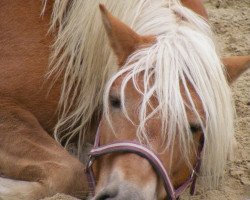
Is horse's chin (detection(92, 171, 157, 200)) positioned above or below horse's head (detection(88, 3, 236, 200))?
below

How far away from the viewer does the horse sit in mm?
2064

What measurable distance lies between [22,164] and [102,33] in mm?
610

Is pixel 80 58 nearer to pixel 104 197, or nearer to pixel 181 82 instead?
pixel 181 82

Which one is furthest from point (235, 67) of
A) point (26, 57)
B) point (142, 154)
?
point (26, 57)

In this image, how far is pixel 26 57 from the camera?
2604 millimetres

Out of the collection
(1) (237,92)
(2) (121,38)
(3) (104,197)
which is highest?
(2) (121,38)

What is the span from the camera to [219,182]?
262 centimetres

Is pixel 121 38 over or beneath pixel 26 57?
over

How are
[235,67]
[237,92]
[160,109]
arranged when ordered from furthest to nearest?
[237,92] → [235,67] → [160,109]

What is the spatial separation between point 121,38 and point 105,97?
0.21 meters

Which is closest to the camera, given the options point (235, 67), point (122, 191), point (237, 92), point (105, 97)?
point (122, 191)

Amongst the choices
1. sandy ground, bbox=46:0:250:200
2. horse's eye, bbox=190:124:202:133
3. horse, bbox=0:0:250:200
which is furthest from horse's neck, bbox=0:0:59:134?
horse's eye, bbox=190:124:202:133

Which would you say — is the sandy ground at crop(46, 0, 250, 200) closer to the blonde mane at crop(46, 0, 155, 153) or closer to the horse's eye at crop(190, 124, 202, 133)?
the blonde mane at crop(46, 0, 155, 153)

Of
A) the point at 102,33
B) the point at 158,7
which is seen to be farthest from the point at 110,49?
the point at 158,7
